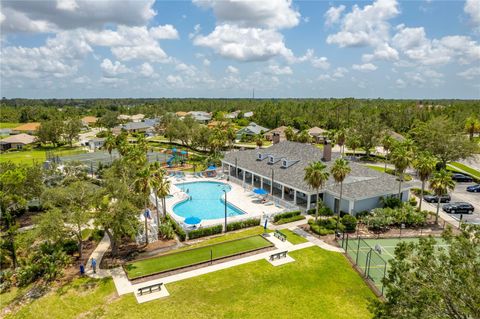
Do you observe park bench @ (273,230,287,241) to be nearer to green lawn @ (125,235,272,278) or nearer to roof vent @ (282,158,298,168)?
green lawn @ (125,235,272,278)

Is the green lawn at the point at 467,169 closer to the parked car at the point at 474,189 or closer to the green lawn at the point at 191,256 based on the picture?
Result: the parked car at the point at 474,189

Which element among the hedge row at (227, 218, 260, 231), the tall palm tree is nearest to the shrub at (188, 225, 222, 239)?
the hedge row at (227, 218, 260, 231)

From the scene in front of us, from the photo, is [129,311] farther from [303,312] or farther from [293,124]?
[293,124]

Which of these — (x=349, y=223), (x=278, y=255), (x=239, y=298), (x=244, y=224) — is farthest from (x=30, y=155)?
(x=349, y=223)

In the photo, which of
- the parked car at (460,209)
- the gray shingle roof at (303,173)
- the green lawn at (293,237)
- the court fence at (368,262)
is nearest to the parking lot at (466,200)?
the parked car at (460,209)

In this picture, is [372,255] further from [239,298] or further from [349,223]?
[239,298]

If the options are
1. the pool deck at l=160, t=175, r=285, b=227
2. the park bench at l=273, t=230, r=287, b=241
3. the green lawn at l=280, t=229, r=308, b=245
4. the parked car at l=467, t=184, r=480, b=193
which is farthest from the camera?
the parked car at l=467, t=184, r=480, b=193
